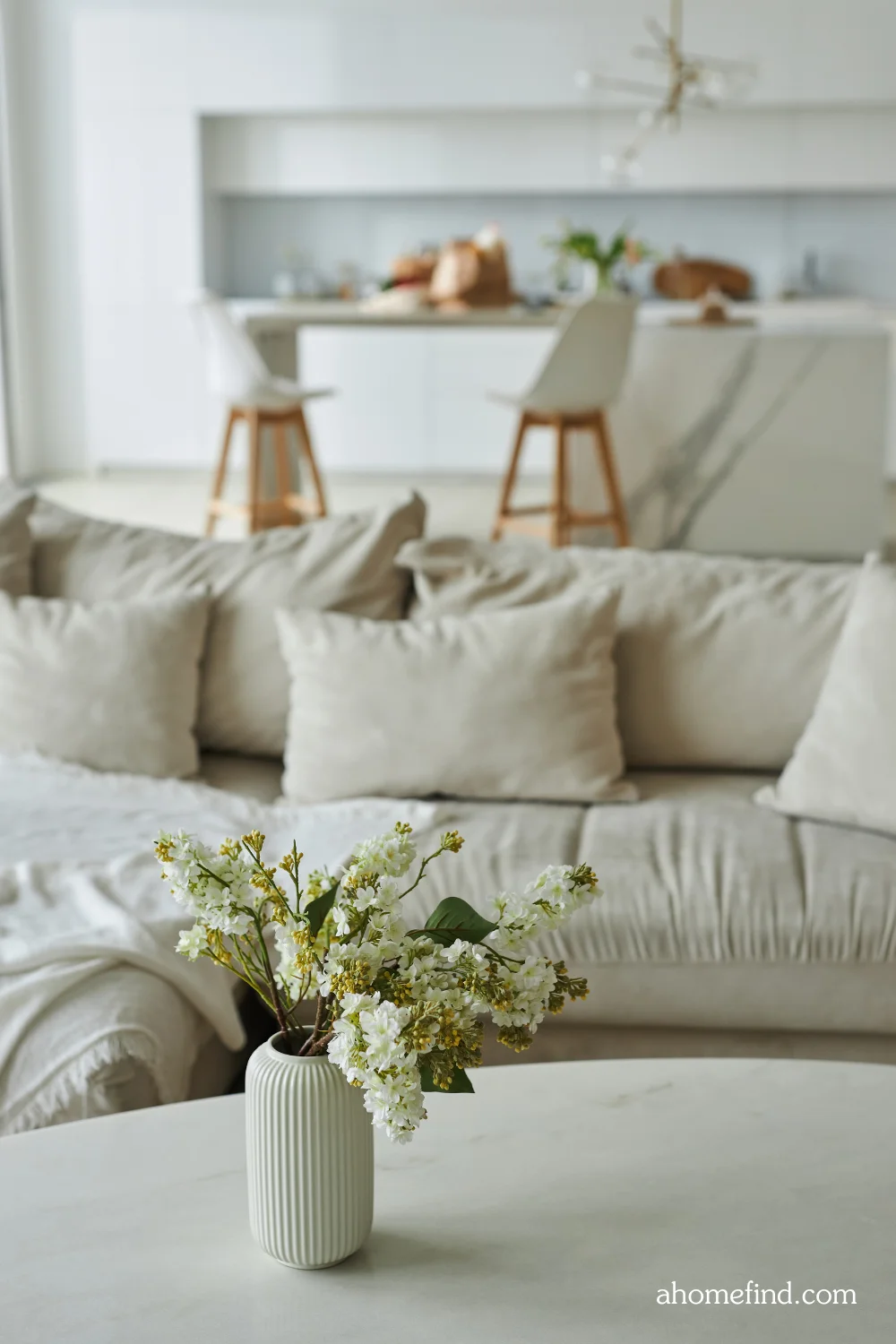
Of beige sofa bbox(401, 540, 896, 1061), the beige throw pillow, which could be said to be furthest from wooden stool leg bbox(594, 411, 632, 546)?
the beige throw pillow

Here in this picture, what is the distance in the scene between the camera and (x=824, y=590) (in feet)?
8.39

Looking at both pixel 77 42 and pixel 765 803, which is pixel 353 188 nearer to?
pixel 77 42

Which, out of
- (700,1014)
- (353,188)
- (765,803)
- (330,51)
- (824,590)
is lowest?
(700,1014)

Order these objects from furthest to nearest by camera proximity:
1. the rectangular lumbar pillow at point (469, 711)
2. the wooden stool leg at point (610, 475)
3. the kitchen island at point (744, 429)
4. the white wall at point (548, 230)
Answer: the white wall at point (548, 230), the kitchen island at point (744, 429), the wooden stool leg at point (610, 475), the rectangular lumbar pillow at point (469, 711)

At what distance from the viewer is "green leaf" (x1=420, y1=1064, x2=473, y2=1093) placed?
1074mm

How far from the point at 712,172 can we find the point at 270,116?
226 centimetres

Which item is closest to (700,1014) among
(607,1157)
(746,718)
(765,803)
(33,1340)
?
(765,803)

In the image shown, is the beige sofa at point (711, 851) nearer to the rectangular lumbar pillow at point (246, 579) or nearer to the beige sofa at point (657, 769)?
the beige sofa at point (657, 769)

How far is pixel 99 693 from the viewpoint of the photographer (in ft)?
8.17

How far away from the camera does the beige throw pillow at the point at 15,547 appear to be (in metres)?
2.70

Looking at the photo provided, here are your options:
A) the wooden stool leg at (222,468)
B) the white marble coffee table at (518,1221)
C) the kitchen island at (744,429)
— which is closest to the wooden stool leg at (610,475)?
the kitchen island at (744,429)

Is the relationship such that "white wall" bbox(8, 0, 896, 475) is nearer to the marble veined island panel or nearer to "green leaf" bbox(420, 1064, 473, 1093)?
the marble veined island panel

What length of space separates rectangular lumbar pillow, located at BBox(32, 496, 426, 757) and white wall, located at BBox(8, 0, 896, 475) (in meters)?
5.37

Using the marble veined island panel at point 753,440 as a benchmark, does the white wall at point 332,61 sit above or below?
above
